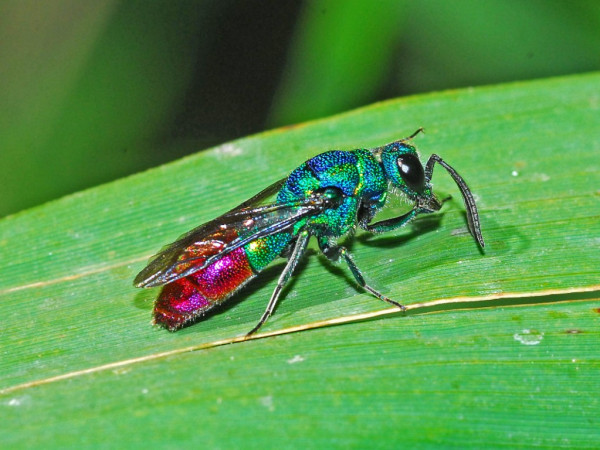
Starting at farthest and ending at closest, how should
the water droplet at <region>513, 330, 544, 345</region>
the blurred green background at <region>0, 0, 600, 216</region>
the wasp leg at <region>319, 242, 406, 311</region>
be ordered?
the blurred green background at <region>0, 0, 600, 216</region> → the wasp leg at <region>319, 242, 406, 311</region> → the water droplet at <region>513, 330, 544, 345</region>

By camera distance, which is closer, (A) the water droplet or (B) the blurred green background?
(A) the water droplet

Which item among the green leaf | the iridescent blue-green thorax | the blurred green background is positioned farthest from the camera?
the blurred green background

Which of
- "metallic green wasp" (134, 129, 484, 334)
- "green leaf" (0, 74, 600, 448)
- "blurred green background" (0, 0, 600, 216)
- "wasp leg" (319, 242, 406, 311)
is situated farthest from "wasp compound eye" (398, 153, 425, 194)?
"blurred green background" (0, 0, 600, 216)

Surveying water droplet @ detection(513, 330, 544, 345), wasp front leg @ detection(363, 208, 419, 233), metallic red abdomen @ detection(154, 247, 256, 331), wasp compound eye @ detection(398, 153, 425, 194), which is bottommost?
metallic red abdomen @ detection(154, 247, 256, 331)

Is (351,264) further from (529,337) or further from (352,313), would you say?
(529,337)

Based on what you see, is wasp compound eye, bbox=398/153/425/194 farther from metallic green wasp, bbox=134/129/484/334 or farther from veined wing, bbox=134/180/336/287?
veined wing, bbox=134/180/336/287

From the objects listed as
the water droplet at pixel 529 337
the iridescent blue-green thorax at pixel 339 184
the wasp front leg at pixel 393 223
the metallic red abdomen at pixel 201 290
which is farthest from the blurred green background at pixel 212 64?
the water droplet at pixel 529 337

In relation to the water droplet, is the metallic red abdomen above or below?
below
